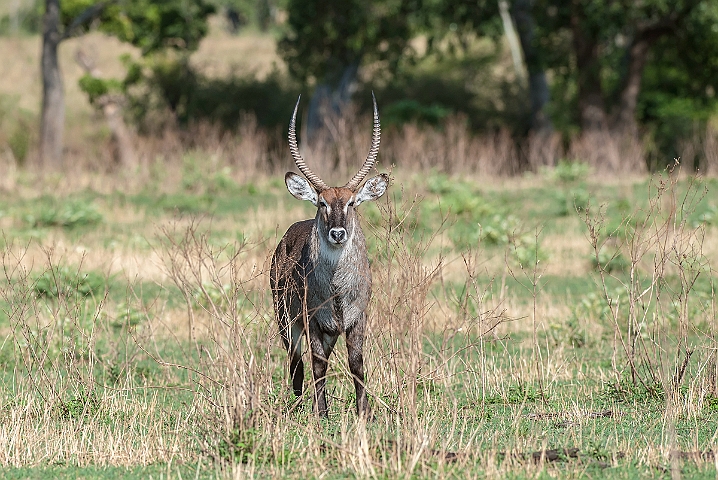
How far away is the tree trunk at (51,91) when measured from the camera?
2684cm

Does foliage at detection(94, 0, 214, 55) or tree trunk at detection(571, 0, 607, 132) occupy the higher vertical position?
foliage at detection(94, 0, 214, 55)

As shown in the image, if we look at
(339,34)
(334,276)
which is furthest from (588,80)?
(334,276)

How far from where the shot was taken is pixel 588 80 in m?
26.2

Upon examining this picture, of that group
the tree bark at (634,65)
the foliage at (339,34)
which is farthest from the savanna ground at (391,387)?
the foliage at (339,34)

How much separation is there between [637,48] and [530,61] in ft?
9.49

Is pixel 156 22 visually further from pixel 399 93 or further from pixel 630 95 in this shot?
pixel 630 95

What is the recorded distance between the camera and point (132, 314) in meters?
10.5

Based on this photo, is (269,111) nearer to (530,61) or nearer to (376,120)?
(530,61)

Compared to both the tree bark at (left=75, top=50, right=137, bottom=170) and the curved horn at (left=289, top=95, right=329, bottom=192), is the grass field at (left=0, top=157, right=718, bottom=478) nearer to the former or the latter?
the curved horn at (left=289, top=95, right=329, bottom=192)

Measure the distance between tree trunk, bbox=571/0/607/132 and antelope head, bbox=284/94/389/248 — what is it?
19.1 m

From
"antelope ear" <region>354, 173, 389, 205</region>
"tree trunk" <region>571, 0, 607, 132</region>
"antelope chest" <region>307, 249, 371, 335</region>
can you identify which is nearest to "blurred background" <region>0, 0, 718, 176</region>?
"tree trunk" <region>571, 0, 607, 132</region>

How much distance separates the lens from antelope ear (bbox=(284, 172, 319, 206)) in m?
7.75

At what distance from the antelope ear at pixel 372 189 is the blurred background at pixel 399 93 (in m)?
11.9

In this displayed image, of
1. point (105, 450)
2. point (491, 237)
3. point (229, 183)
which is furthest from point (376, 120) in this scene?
point (229, 183)
